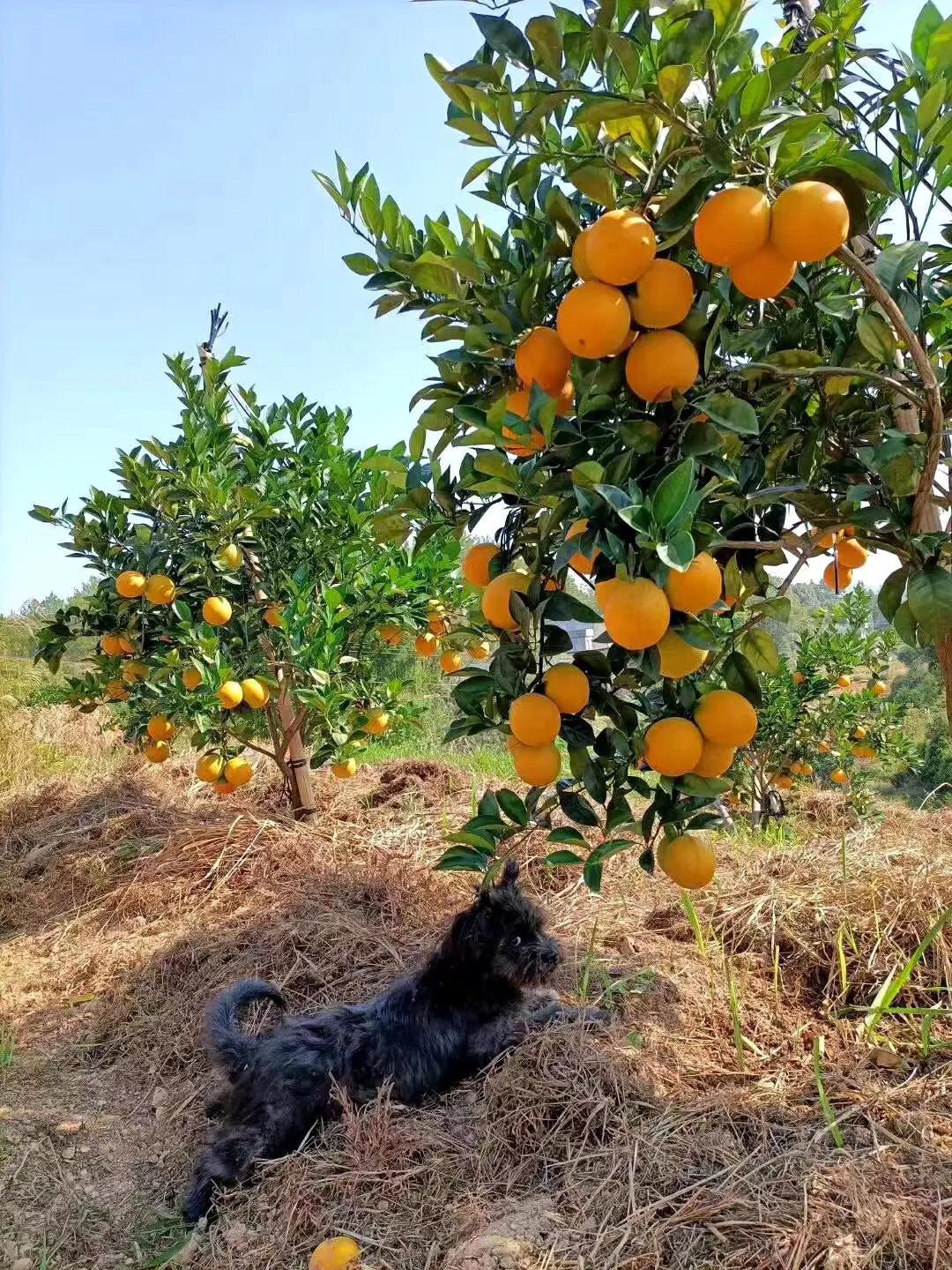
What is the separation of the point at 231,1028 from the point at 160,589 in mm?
2240

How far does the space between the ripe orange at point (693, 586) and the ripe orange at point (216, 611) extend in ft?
11.0

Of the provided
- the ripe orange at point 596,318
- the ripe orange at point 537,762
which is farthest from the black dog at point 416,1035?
the ripe orange at point 596,318

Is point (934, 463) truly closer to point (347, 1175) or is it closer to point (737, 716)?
A: point (737, 716)

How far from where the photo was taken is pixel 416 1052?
2.62 m

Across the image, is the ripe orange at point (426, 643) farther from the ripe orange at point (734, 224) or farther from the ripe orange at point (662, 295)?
the ripe orange at point (734, 224)

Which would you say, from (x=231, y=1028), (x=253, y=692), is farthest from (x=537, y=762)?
(x=253, y=692)

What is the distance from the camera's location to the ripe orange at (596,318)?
1264mm

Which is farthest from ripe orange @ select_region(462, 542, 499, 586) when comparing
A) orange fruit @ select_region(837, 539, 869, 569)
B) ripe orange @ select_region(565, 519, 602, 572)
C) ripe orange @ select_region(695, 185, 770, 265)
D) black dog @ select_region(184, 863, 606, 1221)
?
black dog @ select_region(184, 863, 606, 1221)

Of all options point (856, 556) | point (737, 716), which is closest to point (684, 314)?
point (737, 716)

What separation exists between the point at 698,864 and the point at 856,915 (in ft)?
5.50

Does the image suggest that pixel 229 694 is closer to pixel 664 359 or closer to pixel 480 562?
pixel 480 562

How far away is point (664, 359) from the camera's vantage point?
4.32 feet

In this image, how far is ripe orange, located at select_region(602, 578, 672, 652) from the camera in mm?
1224

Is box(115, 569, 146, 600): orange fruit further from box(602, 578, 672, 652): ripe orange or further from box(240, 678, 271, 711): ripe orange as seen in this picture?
box(602, 578, 672, 652): ripe orange
